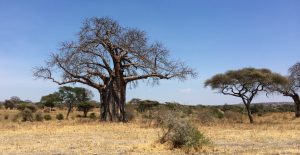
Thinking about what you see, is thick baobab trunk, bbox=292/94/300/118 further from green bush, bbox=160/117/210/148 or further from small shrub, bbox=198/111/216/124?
green bush, bbox=160/117/210/148

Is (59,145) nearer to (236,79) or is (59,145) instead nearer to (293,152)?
(293,152)

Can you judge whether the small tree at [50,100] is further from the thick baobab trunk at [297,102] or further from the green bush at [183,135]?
the green bush at [183,135]

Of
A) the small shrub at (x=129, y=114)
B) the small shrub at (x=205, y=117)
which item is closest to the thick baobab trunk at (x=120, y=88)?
the small shrub at (x=129, y=114)

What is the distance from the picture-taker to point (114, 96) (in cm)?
2741

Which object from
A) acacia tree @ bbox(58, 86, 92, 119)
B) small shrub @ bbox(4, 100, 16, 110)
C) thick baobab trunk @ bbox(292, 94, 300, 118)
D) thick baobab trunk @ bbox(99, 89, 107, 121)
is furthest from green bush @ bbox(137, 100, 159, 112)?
small shrub @ bbox(4, 100, 16, 110)

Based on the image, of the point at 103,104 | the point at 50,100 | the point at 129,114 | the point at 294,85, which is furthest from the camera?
the point at 50,100

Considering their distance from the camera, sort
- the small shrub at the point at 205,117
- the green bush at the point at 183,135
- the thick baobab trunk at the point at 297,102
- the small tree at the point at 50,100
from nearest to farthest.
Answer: the green bush at the point at 183,135 < the small shrub at the point at 205,117 < the thick baobab trunk at the point at 297,102 < the small tree at the point at 50,100

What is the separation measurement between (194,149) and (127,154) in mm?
1953

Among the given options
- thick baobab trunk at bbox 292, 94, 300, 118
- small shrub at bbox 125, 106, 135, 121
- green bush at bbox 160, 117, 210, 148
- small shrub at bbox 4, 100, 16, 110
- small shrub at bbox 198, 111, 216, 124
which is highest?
small shrub at bbox 4, 100, 16, 110

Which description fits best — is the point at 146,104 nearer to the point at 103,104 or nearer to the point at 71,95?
the point at 71,95

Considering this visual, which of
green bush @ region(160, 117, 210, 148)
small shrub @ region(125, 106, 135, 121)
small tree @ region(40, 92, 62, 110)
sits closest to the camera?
green bush @ region(160, 117, 210, 148)

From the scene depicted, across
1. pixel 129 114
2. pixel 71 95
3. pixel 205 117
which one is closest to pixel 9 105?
pixel 71 95

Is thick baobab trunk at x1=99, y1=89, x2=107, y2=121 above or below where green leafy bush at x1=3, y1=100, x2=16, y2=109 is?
below

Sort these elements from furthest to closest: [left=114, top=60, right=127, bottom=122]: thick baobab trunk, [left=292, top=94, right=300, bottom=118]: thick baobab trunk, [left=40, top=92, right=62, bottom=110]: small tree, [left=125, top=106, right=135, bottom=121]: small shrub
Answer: [left=40, top=92, right=62, bottom=110]: small tree → [left=292, top=94, right=300, bottom=118]: thick baobab trunk → [left=125, top=106, right=135, bottom=121]: small shrub → [left=114, top=60, right=127, bottom=122]: thick baobab trunk
